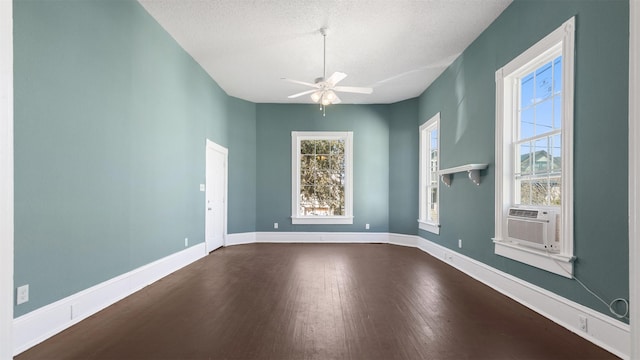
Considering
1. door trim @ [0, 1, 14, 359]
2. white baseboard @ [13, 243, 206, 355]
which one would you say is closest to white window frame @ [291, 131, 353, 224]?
white baseboard @ [13, 243, 206, 355]

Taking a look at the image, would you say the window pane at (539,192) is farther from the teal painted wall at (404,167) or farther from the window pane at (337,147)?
the window pane at (337,147)

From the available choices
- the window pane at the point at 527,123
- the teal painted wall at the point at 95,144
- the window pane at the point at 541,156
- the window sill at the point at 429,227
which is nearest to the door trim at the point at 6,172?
the teal painted wall at the point at 95,144

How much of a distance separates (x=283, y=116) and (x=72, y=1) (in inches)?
198

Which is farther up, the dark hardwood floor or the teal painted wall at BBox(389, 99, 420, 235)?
the teal painted wall at BBox(389, 99, 420, 235)

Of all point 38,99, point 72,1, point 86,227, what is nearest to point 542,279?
point 86,227

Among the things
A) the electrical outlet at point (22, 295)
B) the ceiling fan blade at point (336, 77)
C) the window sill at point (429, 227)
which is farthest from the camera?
the window sill at point (429, 227)

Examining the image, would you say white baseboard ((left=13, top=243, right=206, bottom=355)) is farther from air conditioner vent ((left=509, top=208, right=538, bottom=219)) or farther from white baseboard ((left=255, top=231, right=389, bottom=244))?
air conditioner vent ((left=509, top=208, right=538, bottom=219))

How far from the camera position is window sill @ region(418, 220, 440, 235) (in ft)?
18.9

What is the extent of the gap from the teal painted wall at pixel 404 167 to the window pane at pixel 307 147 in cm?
176

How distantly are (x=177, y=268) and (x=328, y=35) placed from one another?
3.75m

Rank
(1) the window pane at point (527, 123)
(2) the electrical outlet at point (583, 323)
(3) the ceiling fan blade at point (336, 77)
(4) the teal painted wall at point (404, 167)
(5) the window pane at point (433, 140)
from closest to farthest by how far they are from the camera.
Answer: (2) the electrical outlet at point (583, 323), (1) the window pane at point (527, 123), (3) the ceiling fan blade at point (336, 77), (5) the window pane at point (433, 140), (4) the teal painted wall at point (404, 167)

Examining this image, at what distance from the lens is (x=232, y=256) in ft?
18.9

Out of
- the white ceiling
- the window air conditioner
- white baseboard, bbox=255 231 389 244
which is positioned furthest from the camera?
white baseboard, bbox=255 231 389 244

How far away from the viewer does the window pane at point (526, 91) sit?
3471mm
